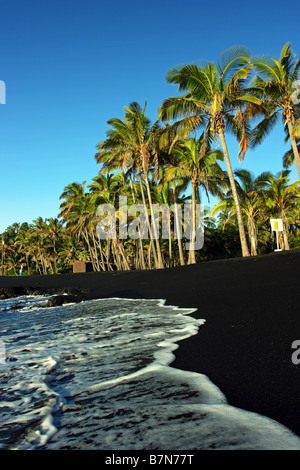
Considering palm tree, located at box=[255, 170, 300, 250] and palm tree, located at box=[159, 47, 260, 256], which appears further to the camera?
palm tree, located at box=[255, 170, 300, 250]

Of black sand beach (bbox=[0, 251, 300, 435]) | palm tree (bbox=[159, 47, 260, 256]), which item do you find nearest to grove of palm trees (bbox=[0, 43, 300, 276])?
palm tree (bbox=[159, 47, 260, 256])

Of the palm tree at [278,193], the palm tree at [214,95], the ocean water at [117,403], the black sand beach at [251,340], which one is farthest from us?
the palm tree at [278,193]

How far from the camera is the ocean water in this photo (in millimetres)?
1941

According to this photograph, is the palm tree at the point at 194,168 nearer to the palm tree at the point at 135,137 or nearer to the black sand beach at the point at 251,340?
the palm tree at the point at 135,137

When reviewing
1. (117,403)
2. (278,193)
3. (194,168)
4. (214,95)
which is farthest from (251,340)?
(278,193)

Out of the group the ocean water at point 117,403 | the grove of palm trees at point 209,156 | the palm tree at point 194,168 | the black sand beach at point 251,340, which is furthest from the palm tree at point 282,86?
the ocean water at point 117,403

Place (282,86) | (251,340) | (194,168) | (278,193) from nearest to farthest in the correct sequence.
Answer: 1. (251,340)
2. (282,86)
3. (194,168)
4. (278,193)

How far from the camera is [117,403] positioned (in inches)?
99.3

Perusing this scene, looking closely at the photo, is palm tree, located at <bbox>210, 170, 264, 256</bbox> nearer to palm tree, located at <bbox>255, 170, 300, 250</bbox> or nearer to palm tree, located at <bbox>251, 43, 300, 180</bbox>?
palm tree, located at <bbox>255, 170, 300, 250</bbox>

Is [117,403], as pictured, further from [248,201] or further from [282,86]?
[248,201]

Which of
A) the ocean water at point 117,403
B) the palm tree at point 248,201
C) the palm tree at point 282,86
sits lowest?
the ocean water at point 117,403

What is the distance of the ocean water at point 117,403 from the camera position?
6.37 feet

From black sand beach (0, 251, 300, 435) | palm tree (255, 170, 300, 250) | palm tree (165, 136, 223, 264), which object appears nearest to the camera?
black sand beach (0, 251, 300, 435)

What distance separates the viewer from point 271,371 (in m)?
2.88
